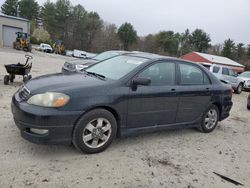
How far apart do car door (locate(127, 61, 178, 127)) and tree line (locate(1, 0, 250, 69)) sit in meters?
58.2

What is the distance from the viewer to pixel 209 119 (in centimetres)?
579

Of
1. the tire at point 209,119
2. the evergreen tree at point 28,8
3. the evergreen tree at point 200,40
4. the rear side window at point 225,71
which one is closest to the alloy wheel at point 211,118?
the tire at point 209,119

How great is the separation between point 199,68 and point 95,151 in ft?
9.71

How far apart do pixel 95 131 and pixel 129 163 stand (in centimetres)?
71

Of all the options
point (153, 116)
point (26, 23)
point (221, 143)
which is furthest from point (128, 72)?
point (26, 23)

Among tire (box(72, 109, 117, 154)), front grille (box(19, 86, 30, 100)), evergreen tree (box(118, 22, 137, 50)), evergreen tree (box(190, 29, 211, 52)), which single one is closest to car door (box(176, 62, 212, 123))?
tire (box(72, 109, 117, 154))

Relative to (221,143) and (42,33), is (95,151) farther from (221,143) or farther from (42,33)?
(42,33)

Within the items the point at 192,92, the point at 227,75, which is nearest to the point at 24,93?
the point at 192,92

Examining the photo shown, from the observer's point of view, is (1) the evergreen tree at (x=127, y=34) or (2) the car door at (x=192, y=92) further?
(1) the evergreen tree at (x=127, y=34)

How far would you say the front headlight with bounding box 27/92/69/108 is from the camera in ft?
11.8

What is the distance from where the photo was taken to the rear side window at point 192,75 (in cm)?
511

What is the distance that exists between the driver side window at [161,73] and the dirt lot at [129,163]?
114 cm

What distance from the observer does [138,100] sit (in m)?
4.32

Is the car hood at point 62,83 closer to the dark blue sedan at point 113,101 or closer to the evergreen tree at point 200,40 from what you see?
the dark blue sedan at point 113,101
